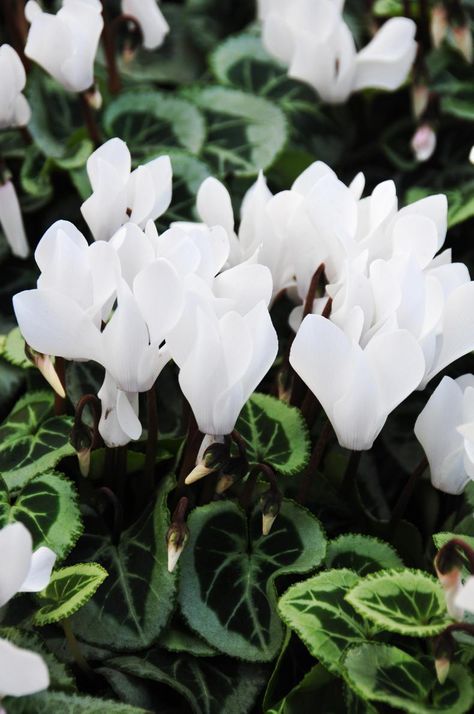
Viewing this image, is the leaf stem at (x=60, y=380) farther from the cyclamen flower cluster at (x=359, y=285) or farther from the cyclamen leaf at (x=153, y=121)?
the cyclamen leaf at (x=153, y=121)

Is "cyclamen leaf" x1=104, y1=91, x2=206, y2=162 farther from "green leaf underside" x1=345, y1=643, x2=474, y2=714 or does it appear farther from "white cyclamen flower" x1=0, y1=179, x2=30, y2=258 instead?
"green leaf underside" x1=345, y1=643, x2=474, y2=714

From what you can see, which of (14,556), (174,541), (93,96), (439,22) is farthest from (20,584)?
(439,22)

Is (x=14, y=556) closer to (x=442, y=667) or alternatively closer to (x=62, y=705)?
(x=62, y=705)

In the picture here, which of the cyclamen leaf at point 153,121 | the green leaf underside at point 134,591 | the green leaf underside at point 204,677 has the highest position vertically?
the cyclamen leaf at point 153,121

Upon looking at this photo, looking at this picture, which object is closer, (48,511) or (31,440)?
(48,511)

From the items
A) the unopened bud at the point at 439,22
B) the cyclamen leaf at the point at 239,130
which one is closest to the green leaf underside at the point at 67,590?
the cyclamen leaf at the point at 239,130
